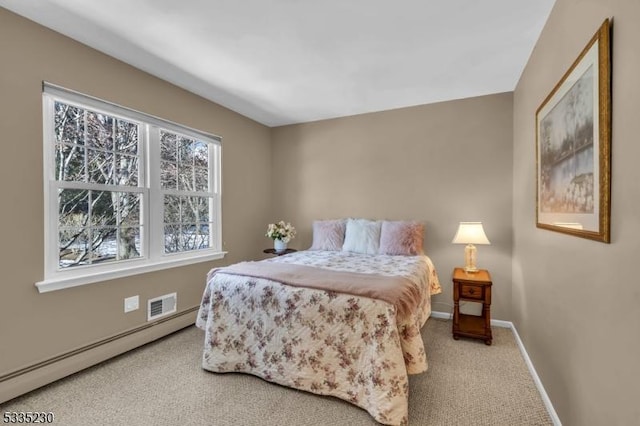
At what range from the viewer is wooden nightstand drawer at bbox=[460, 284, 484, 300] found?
2.68m

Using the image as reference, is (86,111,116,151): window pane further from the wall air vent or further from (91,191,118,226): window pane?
the wall air vent

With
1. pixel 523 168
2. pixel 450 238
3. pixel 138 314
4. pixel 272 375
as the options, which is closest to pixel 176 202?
pixel 138 314

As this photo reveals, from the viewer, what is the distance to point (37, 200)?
202cm

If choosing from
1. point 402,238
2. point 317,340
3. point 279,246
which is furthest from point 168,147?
point 402,238

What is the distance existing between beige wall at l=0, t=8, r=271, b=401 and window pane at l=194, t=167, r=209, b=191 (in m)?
0.67

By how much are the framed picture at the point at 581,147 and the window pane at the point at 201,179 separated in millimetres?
3190

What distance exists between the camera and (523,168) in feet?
8.66

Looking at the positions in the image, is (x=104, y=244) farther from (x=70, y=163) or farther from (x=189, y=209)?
(x=189, y=209)

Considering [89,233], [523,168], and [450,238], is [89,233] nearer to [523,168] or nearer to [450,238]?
[450,238]

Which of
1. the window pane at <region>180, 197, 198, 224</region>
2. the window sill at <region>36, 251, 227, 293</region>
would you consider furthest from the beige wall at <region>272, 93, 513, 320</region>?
the window sill at <region>36, 251, 227, 293</region>

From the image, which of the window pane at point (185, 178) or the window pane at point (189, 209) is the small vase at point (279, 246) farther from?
the window pane at point (185, 178)

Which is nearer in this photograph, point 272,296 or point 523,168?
point 272,296

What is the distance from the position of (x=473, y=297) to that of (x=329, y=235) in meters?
1.68

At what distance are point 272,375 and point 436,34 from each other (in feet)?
8.81
